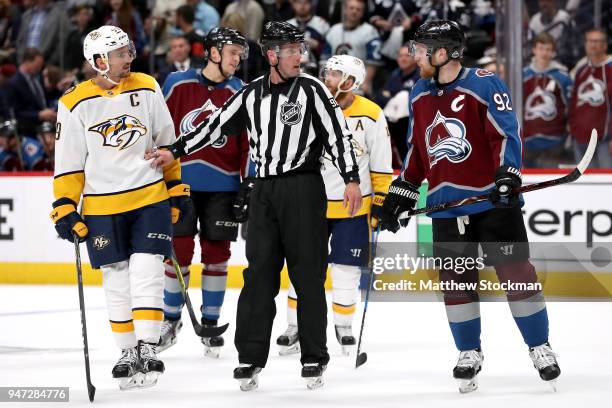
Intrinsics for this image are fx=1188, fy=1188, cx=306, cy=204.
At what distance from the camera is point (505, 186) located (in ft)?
13.2

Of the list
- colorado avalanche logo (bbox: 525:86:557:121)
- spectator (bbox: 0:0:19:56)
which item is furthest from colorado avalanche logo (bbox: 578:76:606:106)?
spectator (bbox: 0:0:19:56)

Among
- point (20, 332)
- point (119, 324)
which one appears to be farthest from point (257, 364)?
point (20, 332)

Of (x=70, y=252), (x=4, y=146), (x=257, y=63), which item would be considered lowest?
(x=70, y=252)

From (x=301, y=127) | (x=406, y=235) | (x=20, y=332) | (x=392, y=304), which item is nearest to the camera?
(x=301, y=127)

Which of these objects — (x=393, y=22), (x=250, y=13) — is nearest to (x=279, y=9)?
(x=250, y=13)

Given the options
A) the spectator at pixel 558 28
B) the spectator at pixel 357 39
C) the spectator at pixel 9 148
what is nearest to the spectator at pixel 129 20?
the spectator at pixel 9 148

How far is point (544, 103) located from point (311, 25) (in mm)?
1902

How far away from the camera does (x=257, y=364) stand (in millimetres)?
4301

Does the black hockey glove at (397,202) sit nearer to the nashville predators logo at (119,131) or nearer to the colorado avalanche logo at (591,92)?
the nashville predators logo at (119,131)

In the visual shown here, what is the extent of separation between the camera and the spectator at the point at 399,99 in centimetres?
813

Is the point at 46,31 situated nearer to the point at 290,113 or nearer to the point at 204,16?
the point at 204,16

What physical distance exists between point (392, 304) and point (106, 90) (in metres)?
3.12

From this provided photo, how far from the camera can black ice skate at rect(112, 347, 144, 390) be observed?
4.32m

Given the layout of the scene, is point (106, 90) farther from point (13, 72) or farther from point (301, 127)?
point (13, 72)
